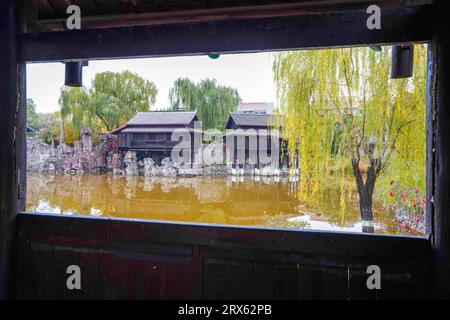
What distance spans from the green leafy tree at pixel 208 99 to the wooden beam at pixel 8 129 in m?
11.3

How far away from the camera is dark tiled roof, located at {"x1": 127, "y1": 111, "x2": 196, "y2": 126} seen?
14320mm

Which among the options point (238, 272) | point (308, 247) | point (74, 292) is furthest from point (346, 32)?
point (74, 292)

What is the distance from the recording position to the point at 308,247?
120 cm

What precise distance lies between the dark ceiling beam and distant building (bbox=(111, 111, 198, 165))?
12.9 meters

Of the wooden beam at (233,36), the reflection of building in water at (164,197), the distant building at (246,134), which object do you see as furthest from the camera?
the reflection of building in water at (164,197)

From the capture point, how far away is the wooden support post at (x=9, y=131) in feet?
4.43

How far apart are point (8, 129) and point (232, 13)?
1119 mm

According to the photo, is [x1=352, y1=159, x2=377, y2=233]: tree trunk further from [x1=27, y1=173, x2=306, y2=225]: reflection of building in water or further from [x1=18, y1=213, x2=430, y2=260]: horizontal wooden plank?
[x1=18, y1=213, x2=430, y2=260]: horizontal wooden plank

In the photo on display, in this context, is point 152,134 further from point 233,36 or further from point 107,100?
point 233,36

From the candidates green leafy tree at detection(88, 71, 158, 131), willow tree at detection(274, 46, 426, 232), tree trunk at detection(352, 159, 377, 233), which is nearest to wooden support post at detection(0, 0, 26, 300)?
willow tree at detection(274, 46, 426, 232)

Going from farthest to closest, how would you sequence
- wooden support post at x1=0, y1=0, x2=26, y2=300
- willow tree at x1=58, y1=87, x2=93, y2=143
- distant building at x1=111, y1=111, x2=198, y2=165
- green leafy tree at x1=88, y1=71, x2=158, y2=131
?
1. distant building at x1=111, y1=111, x2=198, y2=165
2. green leafy tree at x1=88, y1=71, x2=158, y2=131
3. willow tree at x1=58, y1=87, x2=93, y2=143
4. wooden support post at x1=0, y1=0, x2=26, y2=300

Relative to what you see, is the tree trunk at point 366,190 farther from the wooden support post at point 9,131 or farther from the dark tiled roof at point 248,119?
the dark tiled roof at point 248,119

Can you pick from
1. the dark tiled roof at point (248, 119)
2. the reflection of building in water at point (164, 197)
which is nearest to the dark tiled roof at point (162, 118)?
the dark tiled roof at point (248, 119)

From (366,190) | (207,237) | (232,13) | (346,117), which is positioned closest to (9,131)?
(207,237)
